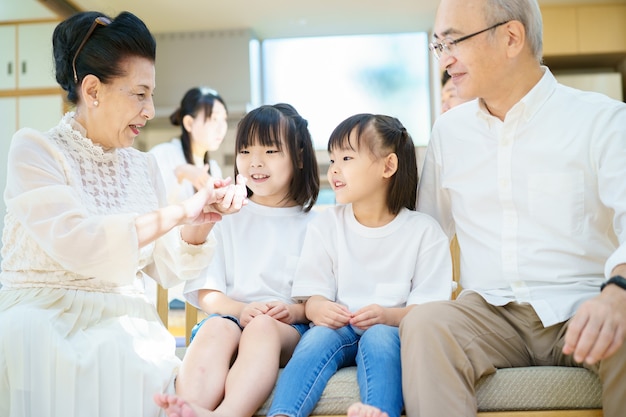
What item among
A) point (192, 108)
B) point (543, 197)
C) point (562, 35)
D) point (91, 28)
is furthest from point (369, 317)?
point (562, 35)

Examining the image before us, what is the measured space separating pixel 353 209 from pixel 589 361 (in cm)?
87

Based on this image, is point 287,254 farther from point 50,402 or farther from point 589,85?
point 589,85

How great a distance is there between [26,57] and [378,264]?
4.38 m

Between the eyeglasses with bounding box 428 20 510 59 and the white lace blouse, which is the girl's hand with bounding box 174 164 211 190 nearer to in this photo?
the white lace blouse

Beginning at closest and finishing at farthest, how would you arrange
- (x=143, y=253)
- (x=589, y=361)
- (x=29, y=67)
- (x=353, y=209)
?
(x=589, y=361) < (x=143, y=253) < (x=353, y=209) < (x=29, y=67)

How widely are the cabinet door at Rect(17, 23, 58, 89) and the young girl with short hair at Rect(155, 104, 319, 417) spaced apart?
380cm

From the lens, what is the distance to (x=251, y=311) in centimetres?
185

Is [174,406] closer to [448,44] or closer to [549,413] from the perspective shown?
[549,413]

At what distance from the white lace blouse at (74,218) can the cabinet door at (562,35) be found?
17.6 feet

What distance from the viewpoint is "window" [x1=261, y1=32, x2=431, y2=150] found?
7285 millimetres

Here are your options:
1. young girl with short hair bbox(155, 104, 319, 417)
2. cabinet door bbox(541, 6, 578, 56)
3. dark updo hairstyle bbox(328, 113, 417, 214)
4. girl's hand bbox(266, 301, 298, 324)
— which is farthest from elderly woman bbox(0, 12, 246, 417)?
cabinet door bbox(541, 6, 578, 56)

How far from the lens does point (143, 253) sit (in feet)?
6.21

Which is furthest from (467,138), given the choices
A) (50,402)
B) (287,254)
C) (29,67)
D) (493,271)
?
(29,67)

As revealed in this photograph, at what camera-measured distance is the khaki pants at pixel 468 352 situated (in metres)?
1.46
